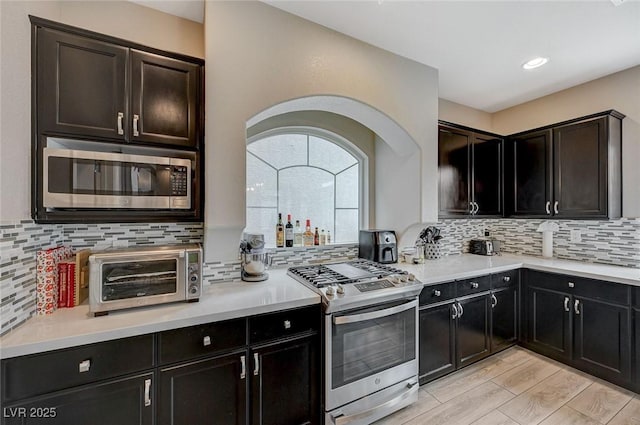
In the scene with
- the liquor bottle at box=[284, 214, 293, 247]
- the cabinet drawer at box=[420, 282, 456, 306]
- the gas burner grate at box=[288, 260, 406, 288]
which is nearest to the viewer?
the gas burner grate at box=[288, 260, 406, 288]

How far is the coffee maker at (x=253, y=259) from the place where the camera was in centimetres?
211

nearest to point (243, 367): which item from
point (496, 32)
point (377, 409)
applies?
point (377, 409)

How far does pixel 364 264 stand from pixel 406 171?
1.02m

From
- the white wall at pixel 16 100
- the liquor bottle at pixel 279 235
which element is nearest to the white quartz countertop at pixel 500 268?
the liquor bottle at pixel 279 235

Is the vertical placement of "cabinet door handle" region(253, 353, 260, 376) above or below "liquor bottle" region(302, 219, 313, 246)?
below

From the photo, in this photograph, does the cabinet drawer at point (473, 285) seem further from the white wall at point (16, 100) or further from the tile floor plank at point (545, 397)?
the white wall at point (16, 100)

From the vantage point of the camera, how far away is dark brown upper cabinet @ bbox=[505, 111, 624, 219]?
2605mm

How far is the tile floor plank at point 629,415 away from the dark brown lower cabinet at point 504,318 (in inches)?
33.5

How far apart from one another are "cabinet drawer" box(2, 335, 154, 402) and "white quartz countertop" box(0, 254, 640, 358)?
38 mm

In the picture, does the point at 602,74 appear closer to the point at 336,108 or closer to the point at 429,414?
the point at 336,108

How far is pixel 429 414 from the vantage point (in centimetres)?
204

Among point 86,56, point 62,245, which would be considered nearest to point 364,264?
point 62,245

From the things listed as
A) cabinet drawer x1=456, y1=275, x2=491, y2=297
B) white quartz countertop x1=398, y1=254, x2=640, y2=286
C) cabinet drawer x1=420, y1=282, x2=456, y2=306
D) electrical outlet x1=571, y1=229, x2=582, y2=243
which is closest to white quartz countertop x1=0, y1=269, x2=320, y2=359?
cabinet drawer x1=420, y1=282, x2=456, y2=306

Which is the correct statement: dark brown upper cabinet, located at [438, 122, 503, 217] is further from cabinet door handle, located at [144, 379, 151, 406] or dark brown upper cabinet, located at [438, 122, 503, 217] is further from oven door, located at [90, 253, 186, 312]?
cabinet door handle, located at [144, 379, 151, 406]
